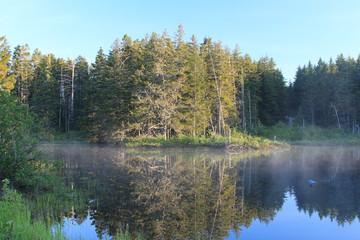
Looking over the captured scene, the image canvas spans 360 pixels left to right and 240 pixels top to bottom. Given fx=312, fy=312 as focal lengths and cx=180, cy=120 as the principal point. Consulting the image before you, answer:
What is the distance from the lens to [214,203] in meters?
10.8

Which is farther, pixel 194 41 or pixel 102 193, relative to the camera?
pixel 194 41

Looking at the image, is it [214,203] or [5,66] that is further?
[5,66]

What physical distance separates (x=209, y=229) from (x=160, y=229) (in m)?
1.30

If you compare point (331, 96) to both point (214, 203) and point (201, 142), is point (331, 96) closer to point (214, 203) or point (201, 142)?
point (201, 142)

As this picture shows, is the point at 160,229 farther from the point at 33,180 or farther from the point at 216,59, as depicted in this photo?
the point at 216,59

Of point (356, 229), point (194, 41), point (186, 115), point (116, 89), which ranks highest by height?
point (194, 41)

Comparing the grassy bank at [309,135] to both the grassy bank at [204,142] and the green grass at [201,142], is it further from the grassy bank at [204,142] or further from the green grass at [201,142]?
the green grass at [201,142]

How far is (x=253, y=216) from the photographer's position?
9672 mm

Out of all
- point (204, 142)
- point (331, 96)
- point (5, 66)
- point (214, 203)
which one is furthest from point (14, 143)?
point (331, 96)

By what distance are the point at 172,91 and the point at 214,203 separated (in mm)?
24821

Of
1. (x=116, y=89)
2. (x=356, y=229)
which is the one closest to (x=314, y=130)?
(x=116, y=89)

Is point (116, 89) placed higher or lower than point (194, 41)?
lower

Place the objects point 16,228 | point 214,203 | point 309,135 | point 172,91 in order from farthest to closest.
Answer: point 309,135, point 172,91, point 214,203, point 16,228

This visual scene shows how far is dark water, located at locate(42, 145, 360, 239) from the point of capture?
8.39 meters
